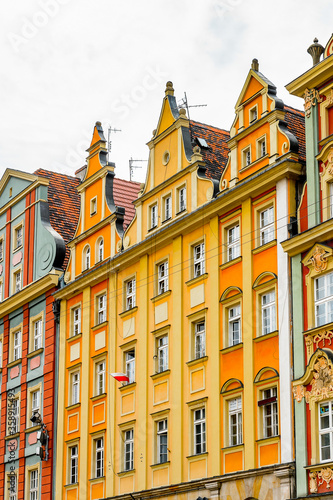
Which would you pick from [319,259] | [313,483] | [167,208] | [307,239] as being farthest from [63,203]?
[313,483]

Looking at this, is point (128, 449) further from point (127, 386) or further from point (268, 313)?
point (268, 313)

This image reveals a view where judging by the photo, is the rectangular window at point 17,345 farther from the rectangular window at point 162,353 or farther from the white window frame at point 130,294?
the rectangular window at point 162,353

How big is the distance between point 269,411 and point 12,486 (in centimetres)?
1764

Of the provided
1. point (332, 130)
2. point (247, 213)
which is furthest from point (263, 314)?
point (332, 130)

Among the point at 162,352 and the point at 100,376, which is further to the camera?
the point at 100,376

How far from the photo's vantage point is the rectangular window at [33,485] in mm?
43156

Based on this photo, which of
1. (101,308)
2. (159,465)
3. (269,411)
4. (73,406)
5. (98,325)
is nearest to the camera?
(269,411)

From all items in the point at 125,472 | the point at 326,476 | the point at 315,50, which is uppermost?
the point at 315,50

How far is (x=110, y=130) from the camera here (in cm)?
4953

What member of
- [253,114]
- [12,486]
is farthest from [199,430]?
[12,486]

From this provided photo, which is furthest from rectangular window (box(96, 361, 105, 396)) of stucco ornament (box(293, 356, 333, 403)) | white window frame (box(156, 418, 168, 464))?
stucco ornament (box(293, 356, 333, 403))

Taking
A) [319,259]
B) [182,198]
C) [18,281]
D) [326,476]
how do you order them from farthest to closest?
1. [18,281]
2. [182,198]
3. [319,259]
4. [326,476]

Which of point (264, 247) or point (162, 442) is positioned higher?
point (264, 247)

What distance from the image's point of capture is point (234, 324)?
110ft
